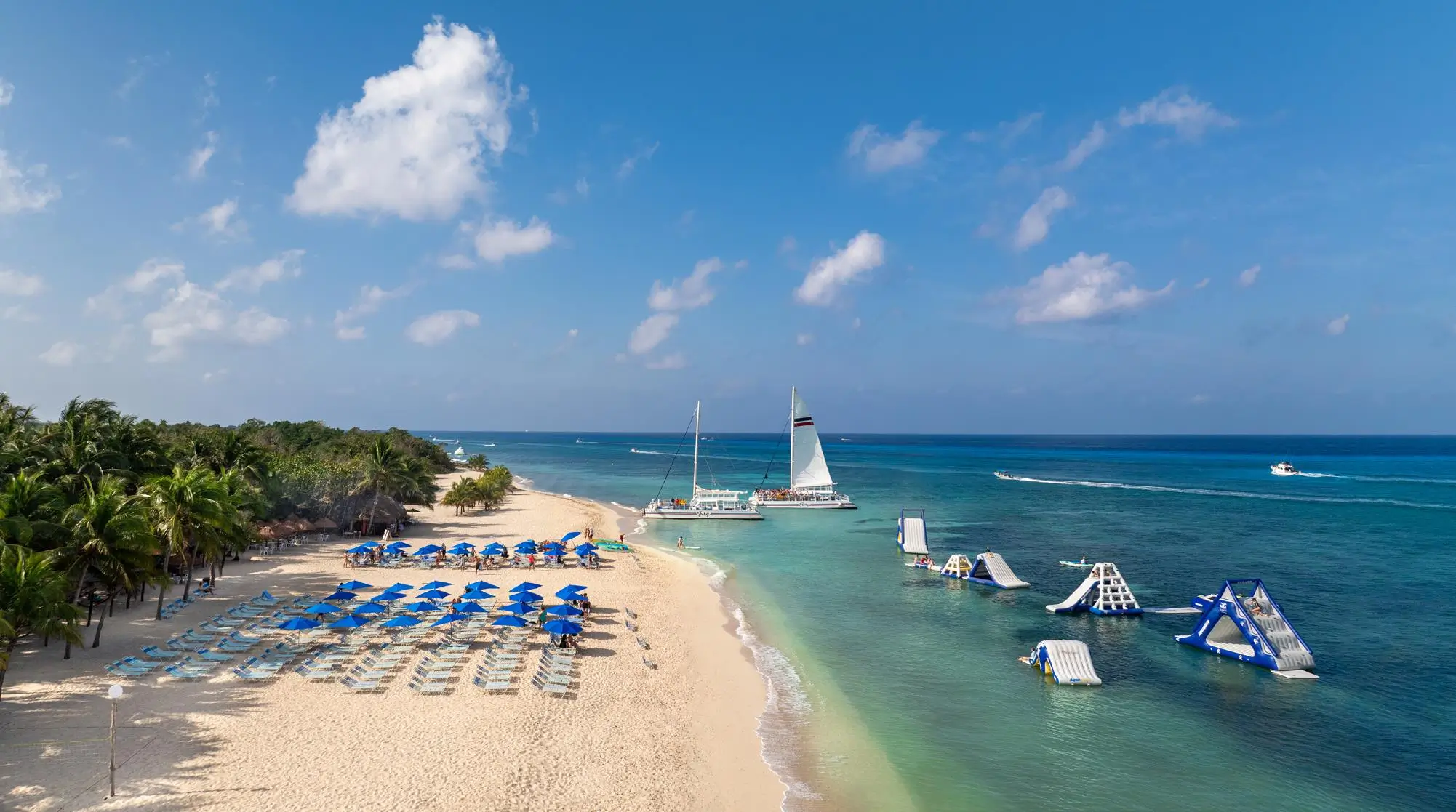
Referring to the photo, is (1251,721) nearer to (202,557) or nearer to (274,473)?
(202,557)

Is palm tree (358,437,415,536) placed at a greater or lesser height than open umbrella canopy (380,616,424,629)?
greater

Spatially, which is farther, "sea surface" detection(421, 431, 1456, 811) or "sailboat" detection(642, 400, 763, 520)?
"sailboat" detection(642, 400, 763, 520)

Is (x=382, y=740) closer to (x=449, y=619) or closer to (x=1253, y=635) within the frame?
(x=449, y=619)

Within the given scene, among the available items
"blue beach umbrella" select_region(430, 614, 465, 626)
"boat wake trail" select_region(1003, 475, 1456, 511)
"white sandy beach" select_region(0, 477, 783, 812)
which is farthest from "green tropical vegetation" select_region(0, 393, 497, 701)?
"boat wake trail" select_region(1003, 475, 1456, 511)

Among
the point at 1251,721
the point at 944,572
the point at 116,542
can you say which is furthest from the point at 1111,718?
the point at 116,542

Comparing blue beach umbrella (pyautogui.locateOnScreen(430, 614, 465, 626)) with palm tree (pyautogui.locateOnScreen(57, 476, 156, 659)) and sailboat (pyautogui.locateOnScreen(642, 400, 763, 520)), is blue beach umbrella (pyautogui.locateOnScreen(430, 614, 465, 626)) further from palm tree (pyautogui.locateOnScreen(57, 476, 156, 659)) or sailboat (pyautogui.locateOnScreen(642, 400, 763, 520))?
sailboat (pyautogui.locateOnScreen(642, 400, 763, 520))

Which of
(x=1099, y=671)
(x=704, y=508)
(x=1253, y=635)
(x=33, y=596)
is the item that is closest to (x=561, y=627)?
(x=33, y=596)

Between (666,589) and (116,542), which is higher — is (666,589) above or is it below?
below
